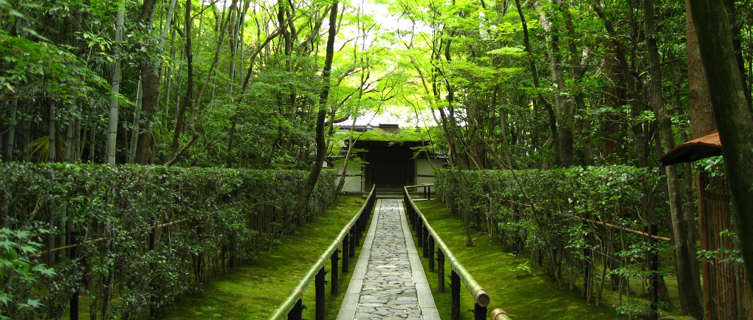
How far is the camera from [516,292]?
26.4ft

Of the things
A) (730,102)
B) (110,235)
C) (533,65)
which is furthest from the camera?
(533,65)

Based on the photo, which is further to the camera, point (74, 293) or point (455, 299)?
point (455, 299)

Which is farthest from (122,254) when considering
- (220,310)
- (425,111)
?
(425,111)

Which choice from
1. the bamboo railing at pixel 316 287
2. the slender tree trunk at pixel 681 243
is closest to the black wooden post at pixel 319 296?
the bamboo railing at pixel 316 287

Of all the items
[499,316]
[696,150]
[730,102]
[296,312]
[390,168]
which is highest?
[390,168]

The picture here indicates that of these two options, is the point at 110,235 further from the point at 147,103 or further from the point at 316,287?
the point at 147,103

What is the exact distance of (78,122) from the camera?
6305mm

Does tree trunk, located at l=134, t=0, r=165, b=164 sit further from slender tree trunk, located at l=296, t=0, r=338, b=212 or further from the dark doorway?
the dark doorway

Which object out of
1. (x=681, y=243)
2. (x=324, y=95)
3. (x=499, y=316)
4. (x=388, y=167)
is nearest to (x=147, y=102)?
(x=324, y=95)

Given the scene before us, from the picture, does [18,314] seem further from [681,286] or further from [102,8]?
[681,286]

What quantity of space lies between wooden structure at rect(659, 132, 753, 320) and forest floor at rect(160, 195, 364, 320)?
14.2 ft

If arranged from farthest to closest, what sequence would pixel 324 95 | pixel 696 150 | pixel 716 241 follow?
pixel 324 95, pixel 716 241, pixel 696 150

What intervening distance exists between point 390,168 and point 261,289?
2392 centimetres

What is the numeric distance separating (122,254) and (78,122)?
2327 millimetres
